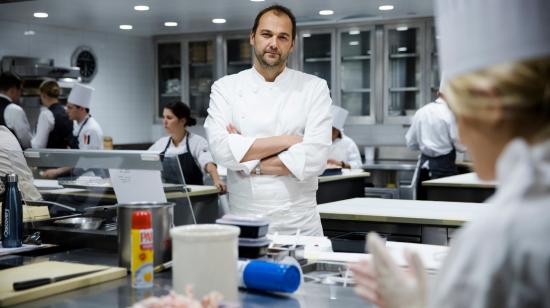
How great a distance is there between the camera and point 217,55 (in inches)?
357

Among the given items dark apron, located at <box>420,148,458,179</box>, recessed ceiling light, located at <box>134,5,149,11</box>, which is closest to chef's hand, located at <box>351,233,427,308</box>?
dark apron, located at <box>420,148,458,179</box>

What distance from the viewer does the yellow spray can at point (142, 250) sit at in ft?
5.65

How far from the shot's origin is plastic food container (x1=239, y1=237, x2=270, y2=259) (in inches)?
70.6

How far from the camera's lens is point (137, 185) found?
2.27 meters

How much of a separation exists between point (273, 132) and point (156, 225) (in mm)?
1325

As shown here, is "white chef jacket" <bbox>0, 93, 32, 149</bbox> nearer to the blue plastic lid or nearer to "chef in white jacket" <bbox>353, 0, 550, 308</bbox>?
the blue plastic lid

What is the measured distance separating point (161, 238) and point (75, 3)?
Answer: 544 centimetres

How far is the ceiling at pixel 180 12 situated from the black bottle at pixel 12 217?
4.41m

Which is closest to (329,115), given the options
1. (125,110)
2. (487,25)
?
(487,25)

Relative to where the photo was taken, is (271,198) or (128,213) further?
(271,198)

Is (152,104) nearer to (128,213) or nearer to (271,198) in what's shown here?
(271,198)

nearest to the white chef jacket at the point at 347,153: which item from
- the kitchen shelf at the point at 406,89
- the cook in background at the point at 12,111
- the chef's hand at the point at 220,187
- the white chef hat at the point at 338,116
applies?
the white chef hat at the point at 338,116

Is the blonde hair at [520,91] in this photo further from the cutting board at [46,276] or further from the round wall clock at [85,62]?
the round wall clock at [85,62]

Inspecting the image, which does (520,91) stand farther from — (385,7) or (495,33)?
(385,7)
